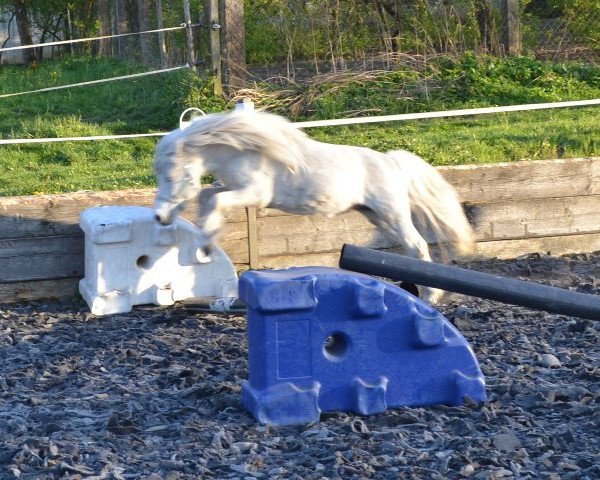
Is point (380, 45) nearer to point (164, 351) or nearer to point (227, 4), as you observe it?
point (227, 4)

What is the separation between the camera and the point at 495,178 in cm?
712

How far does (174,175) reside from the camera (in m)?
4.89

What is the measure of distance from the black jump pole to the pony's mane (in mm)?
1061

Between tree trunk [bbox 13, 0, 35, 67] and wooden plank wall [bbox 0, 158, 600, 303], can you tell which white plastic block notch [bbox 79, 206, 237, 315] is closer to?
wooden plank wall [bbox 0, 158, 600, 303]

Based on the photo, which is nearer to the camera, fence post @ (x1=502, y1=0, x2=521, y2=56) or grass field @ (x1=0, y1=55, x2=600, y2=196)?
grass field @ (x1=0, y1=55, x2=600, y2=196)

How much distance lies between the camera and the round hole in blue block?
13.2 feet

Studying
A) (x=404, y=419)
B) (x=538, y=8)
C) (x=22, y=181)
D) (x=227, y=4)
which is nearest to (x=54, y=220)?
(x=22, y=181)

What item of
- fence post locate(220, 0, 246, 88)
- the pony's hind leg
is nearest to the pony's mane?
the pony's hind leg

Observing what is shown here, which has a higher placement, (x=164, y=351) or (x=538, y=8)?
(x=538, y=8)

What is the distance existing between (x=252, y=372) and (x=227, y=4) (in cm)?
643

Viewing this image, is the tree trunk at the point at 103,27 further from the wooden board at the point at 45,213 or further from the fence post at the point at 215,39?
the wooden board at the point at 45,213

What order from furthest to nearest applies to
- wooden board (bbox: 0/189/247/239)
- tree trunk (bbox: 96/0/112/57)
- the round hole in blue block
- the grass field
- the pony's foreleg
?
tree trunk (bbox: 96/0/112/57) < the grass field < wooden board (bbox: 0/189/247/239) < the pony's foreleg < the round hole in blue block

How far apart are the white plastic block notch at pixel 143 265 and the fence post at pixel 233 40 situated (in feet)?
13.5

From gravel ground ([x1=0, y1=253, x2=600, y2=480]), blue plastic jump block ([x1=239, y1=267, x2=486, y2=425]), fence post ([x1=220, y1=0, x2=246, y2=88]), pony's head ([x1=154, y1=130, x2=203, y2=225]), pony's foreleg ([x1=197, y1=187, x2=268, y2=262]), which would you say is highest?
fence post ([x1=220, y1=0, x2=246, y2=88])
